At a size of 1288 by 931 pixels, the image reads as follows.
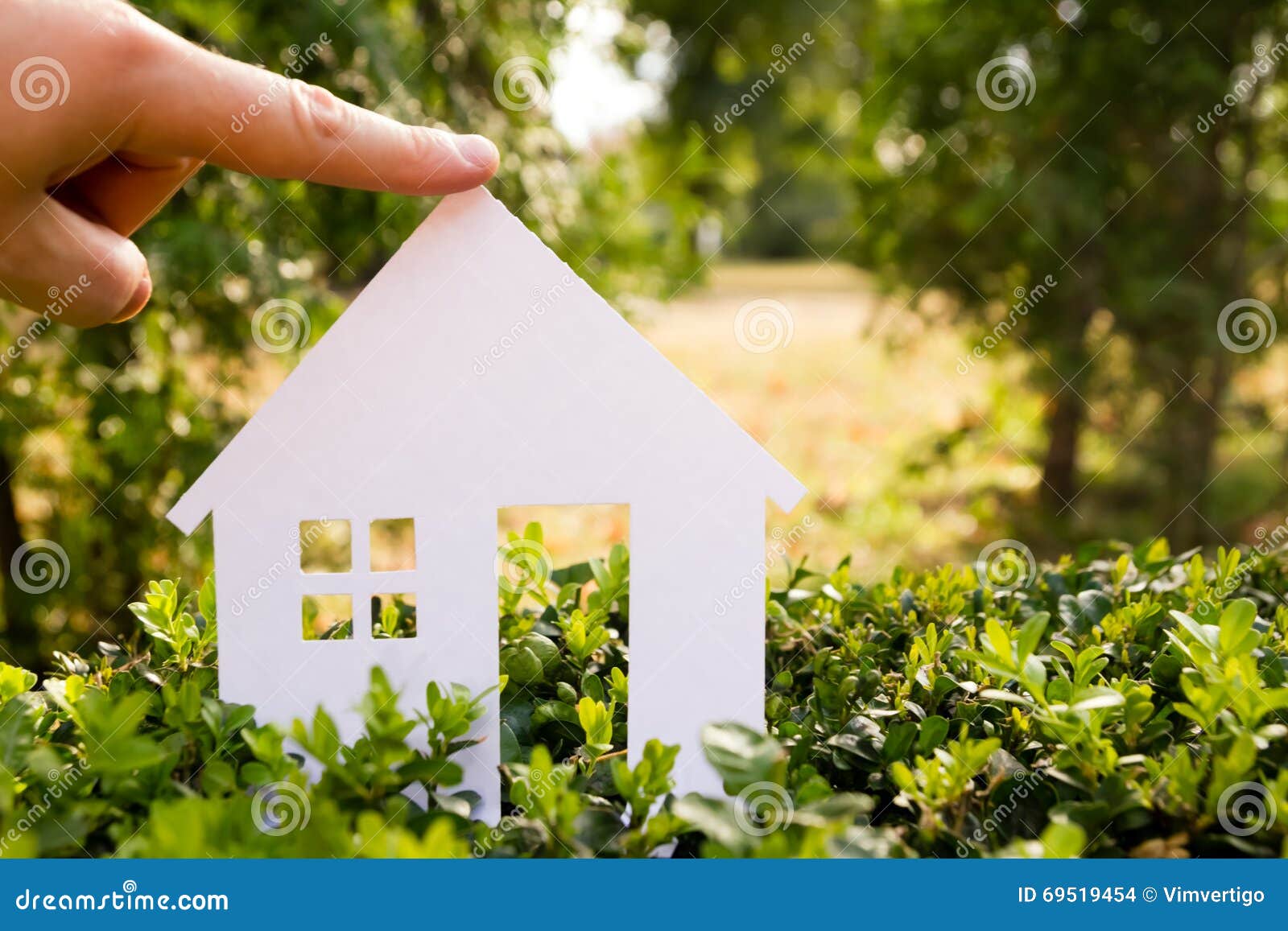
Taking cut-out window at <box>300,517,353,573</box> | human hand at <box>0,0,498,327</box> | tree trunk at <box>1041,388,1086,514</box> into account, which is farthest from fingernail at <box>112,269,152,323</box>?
tree trunk at <box>1041,388,1086,514</box>

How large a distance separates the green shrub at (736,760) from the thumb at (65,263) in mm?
629

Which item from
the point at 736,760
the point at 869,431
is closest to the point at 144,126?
the point at 736,760

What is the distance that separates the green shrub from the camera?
135 cm

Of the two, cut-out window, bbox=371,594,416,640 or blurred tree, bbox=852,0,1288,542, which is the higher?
blurred tree, bbox=852,0,1288,542

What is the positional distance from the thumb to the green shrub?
629mm

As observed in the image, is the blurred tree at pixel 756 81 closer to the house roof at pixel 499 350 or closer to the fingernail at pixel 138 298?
the fingernail at pixel 138 298

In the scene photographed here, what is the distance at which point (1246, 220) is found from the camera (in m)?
5.65

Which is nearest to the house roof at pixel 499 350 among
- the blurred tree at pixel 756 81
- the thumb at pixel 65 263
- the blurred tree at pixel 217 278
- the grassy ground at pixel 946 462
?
the thumb at pixel 65 263

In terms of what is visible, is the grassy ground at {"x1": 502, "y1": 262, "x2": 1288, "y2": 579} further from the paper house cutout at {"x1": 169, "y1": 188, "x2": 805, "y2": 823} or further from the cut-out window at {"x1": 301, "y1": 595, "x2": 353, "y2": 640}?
the paper house cutout at {"x1": 169, "y1": 188, "x2": 805, "y2": 823}

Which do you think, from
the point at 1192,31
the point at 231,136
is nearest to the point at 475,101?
the point at 231,136

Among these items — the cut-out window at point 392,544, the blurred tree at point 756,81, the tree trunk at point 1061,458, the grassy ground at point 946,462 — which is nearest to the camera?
the cut-out window at point 392,544

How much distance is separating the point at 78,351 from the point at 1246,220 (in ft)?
19.5

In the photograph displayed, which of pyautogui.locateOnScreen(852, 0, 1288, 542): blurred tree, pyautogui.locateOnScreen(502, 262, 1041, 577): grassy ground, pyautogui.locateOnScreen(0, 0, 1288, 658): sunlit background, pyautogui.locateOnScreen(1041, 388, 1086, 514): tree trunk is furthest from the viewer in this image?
pyautogui.locateOnScreen(502, 262, 1041, 577): grassy ground

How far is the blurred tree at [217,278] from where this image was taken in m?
3.81
